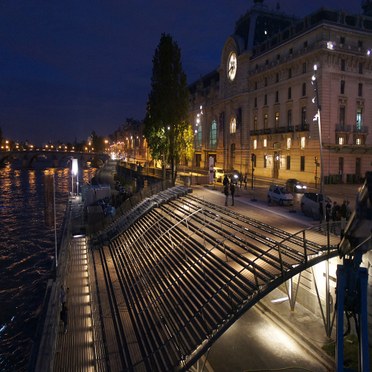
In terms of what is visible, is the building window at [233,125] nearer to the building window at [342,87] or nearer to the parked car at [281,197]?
the building window at [342,87]

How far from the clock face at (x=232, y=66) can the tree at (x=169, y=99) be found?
2424cm

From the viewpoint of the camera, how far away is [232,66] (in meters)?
63.2

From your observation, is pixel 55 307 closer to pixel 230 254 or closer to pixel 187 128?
pixel 230 254

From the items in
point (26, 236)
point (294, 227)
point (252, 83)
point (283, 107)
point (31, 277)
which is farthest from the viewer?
point (252, 83)

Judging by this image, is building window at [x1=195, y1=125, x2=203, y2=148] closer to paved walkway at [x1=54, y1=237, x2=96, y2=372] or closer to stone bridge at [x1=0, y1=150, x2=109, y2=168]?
paved walkway at [x1=54, y1=237, x2=96, y2=372]

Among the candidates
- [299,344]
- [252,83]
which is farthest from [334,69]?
[299,344]

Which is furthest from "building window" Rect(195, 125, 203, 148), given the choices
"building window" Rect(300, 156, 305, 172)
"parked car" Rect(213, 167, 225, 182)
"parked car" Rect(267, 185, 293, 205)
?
"parked car" Rect(267, 185, 293, 205)

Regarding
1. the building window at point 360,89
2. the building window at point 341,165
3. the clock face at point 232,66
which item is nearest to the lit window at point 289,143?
the building window at point 341,165

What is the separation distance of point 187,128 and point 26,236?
67.4 ft

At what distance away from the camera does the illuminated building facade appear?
4397cm

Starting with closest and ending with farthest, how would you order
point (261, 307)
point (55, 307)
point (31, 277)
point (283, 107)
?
point (55, 307)
point (261, 307)
point (31, 277)
point (283, 107)

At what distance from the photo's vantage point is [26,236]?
122ft

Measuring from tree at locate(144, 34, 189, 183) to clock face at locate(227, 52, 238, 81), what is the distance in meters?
24.2

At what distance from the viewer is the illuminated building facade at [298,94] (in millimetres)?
43969
